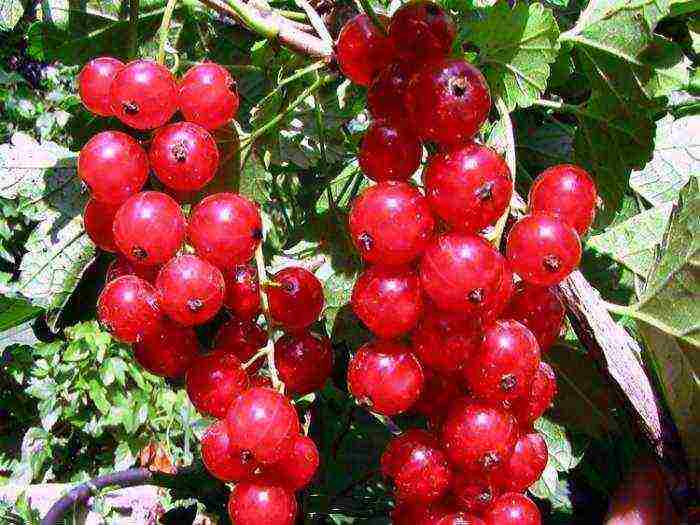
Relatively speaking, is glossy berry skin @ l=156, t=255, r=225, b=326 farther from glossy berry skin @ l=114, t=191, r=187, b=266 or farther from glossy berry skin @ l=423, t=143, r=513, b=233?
glossy berry skin @ l=423, t=143, r=513, b=233

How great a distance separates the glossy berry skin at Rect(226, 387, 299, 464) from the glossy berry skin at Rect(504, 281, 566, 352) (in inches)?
7.1

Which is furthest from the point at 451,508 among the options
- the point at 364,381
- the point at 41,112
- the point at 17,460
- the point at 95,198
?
the point at 41,112

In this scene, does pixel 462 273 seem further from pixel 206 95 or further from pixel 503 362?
pixel 206 95

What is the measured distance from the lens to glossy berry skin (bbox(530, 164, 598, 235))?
56 cm

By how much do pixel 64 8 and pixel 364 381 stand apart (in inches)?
18.4

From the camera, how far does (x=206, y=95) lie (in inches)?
22.6

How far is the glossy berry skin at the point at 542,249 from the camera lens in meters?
0.51

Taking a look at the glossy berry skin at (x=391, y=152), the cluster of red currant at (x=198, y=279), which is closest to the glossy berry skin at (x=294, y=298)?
the cluster of red currant at (x=198, y=279)

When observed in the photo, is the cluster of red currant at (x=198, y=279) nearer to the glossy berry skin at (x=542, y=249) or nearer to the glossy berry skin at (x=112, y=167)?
the glossy berry skin at (x=112, y=167)

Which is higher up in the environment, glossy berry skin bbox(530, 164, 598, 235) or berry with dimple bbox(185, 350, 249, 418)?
glossy berry skin bbox(530, 164, 598, 235)

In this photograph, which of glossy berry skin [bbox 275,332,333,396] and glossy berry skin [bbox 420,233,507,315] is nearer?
glossy berry skin [bbox 420,233,507,315]

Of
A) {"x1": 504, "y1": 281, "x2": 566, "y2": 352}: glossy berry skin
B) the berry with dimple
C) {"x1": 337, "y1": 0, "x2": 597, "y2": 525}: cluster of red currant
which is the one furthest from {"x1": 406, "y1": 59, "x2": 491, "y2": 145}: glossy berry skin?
the berry with dimple

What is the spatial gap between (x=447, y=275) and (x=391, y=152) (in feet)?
0.35

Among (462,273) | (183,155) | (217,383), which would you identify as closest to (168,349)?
(217,383)
